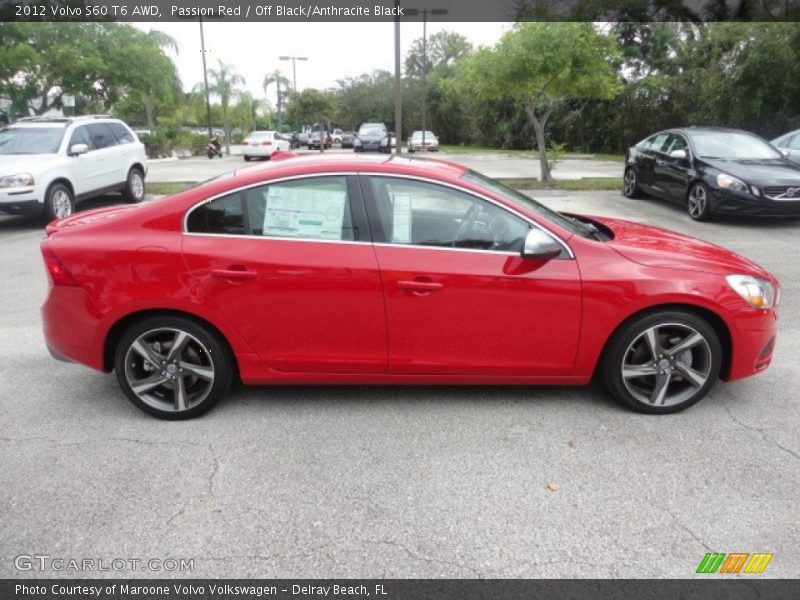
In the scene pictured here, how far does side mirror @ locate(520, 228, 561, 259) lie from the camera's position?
3.50 metres

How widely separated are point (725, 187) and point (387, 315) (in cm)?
804

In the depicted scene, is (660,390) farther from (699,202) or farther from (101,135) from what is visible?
(101,135)

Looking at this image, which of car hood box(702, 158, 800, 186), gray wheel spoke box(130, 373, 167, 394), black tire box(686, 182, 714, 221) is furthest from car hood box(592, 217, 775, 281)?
black tire box(686, 182, 714, 221)

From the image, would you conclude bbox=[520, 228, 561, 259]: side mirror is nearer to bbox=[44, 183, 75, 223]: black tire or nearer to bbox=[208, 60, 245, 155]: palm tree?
bbox=[44, 183, 75, 223]: black tire

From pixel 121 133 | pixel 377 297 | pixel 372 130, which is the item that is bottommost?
pixel 377 297

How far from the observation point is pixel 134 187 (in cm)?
1314

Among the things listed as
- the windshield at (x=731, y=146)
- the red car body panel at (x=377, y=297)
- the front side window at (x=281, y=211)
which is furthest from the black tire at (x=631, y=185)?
the front side window at (x=281, y=211)

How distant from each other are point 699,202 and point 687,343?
7520 millimetres

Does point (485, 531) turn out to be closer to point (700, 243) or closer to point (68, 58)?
point (700, 243)

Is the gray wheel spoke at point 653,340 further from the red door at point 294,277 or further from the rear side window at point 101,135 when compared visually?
the rear side window at point 101,135

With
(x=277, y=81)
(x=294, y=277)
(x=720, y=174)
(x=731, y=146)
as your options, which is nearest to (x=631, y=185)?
(x=731, y=146)

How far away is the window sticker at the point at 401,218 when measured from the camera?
3645 mm

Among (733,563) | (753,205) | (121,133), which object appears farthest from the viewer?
(121,133)

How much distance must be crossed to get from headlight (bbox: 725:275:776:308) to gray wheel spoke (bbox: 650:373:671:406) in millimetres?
636
